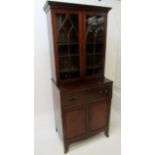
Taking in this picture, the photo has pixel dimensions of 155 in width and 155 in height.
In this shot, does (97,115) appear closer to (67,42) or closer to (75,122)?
(75,122)

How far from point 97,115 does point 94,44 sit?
0.99 metres

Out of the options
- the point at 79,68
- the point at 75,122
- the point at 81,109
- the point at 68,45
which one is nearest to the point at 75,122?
the point at 75,122

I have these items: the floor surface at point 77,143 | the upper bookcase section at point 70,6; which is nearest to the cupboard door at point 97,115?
the floor surface at point 77,143

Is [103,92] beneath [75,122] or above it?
above

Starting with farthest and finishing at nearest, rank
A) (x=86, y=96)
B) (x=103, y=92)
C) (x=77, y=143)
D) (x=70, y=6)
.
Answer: (x=77, y=143) < (x=103, y=92) < (x=86, y=96) < (x=70, y=6)

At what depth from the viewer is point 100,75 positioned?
6.69 ft

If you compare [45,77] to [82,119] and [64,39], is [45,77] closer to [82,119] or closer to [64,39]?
[64,39]

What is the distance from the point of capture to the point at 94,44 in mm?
1914

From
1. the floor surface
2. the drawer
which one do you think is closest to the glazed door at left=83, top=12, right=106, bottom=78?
the drawer
